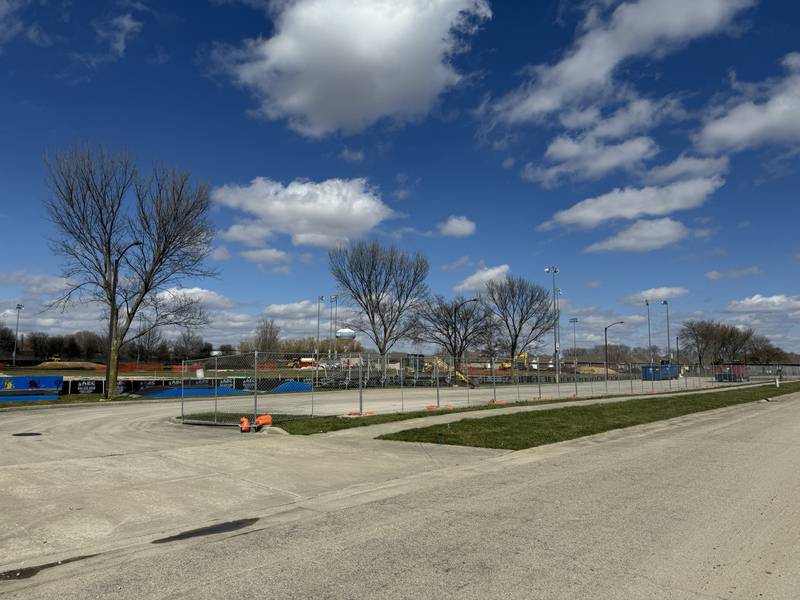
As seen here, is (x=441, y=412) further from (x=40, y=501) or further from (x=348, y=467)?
(x=40, y=501)

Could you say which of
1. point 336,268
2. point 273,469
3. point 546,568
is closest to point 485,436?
point 273,469

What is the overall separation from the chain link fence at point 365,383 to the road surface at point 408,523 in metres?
5.86

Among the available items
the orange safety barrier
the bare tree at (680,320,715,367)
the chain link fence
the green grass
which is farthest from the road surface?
the bare tree at (680,320,715,367)

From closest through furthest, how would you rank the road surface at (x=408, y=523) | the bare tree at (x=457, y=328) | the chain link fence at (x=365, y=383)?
the road surface at (x=408, y=523) < the chain link fence at (x=365, y=383) < the bare tree at (x=457, y=328)

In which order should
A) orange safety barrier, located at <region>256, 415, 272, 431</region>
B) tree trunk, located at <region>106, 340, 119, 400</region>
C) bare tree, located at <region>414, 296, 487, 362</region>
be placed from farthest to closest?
1. bare tree, located at <region>414, 296, 487, 362</region>
2. tree trunk, located at <region>106, 340, 119, 400</region>
3. orange safety barrier, located at <region>256, 415, 272, 431</region>

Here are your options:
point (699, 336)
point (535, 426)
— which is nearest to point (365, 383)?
point (535, 426)

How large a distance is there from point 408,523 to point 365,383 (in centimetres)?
3075

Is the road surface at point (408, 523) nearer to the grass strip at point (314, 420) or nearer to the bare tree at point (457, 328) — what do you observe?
the grass strip at point (314, 420)

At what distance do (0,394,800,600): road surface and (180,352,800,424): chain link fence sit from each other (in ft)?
19.2

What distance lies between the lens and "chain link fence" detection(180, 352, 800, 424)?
18.3 metres

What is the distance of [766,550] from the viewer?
532 cm

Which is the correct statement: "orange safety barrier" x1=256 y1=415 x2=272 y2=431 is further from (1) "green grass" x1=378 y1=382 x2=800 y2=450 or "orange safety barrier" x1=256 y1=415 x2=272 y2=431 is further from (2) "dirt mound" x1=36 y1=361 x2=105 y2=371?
(2) "dirt mound" x1=36 y1=361 x2=105 y2=371

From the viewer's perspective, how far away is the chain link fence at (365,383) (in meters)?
→ 18.3

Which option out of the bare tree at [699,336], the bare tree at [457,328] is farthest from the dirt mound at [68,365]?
the bare tree at [699,336]
